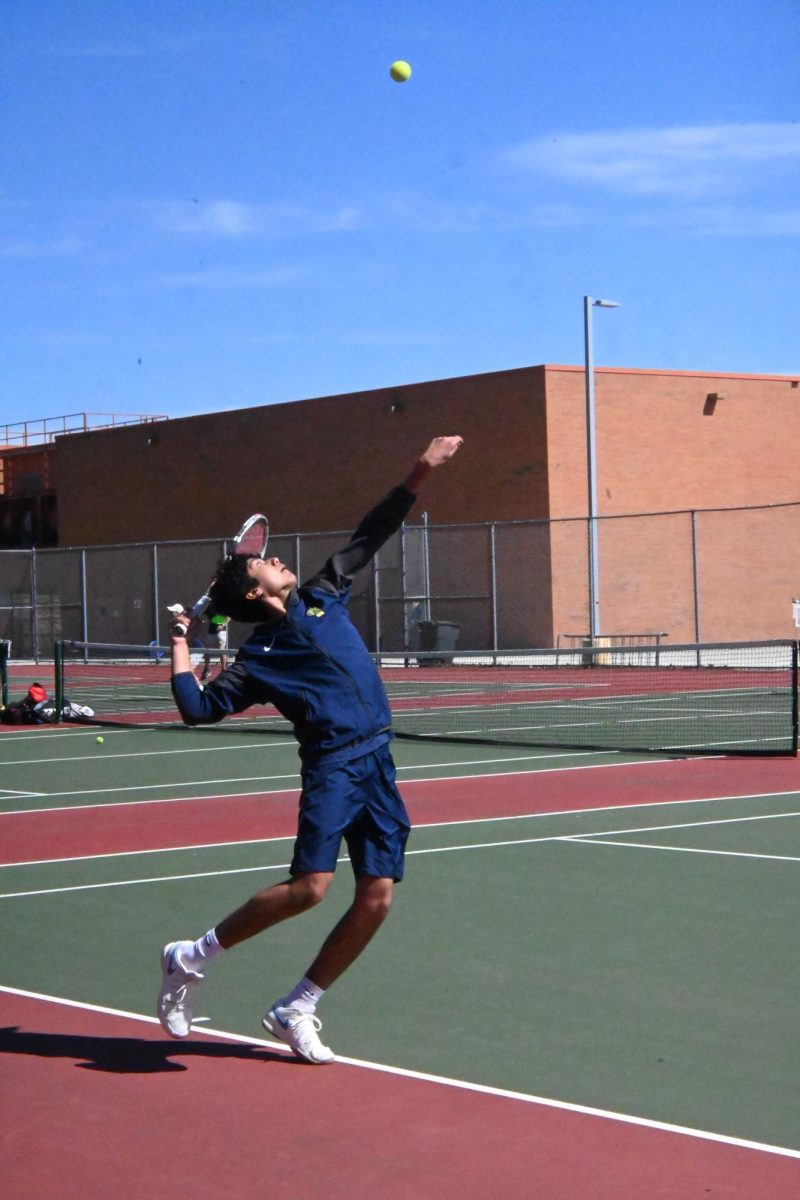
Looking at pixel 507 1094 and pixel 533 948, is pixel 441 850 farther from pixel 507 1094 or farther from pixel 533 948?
pixel 507 1094

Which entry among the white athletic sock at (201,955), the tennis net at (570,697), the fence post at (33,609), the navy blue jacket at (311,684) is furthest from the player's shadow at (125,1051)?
the fence post at (33,609)

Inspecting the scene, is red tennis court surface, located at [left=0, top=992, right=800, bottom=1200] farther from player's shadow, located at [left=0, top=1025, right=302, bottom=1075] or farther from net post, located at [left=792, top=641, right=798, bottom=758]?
net post, located at [left=792, top=641, right=798, bottom=758]

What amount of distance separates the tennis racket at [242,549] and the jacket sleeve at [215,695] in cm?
17

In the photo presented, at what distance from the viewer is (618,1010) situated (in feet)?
19.4

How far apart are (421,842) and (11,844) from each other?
257 cm

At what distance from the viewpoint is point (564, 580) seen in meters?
34.5

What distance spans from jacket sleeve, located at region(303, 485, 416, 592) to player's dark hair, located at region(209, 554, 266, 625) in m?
0.25

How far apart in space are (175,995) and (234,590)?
4.24ft

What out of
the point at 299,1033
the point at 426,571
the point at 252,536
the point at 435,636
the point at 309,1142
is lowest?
the point at 309,1142

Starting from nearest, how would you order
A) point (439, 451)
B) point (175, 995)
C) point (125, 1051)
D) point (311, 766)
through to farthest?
point (311, 766)
point (175, 995)
point (125, 1051)
point (439, 451)

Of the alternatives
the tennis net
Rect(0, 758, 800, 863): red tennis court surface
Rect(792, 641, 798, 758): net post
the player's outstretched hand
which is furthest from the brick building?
the player's outstretched hand

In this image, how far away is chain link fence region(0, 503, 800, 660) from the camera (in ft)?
113

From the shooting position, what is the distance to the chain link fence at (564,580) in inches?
1362

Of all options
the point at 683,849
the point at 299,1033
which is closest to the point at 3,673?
the point at 683,849
